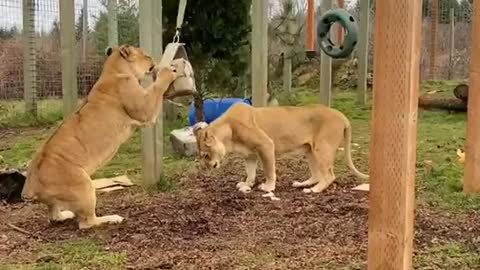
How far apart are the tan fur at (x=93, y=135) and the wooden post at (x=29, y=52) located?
17.7 ft

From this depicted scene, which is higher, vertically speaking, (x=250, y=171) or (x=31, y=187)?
(x=31, y=187)

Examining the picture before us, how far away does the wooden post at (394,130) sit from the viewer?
3.18 m

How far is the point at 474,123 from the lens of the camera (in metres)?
5.71

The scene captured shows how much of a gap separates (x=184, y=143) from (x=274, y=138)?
66.0 inches

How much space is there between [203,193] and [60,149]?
138cm

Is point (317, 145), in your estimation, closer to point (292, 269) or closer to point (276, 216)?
point (276, 216)

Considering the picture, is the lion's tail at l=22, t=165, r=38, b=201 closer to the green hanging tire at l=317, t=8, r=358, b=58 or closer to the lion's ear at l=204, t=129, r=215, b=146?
the lion's ear at l=204, t=129, r=215, b=146

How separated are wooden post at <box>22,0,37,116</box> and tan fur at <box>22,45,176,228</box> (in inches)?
213

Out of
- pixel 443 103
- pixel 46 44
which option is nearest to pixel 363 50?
pixel 443 103

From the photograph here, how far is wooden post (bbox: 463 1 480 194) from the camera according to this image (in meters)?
5.70

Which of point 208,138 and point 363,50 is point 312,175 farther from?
point 363,50

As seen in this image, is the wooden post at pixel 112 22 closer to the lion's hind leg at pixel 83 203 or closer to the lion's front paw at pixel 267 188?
the lion's front paw at pixel 267 188

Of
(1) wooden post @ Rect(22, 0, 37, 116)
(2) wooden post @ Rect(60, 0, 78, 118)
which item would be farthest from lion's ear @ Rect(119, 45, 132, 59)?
(1) wooden post @ Rect(22, 0, 37, 116)

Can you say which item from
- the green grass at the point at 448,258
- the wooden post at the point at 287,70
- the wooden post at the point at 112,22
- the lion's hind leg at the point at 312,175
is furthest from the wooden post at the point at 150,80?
the wooden post at the point at 287,70
